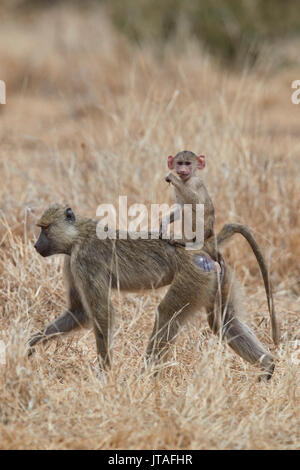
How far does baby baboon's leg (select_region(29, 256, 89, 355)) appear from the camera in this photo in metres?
4.04

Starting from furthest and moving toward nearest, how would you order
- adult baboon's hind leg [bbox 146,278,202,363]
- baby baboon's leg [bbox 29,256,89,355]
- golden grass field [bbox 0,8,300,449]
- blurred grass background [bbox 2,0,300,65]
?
blurred grass background [bbox 2,0,300,65] < baby baboon's leg [bbox 29,256,89,355] < adult baboon's hind leg [bbox 146,278,202,363] < golden grass field [bbox 0,8,300,449]

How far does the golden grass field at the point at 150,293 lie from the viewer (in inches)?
127

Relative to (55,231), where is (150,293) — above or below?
below

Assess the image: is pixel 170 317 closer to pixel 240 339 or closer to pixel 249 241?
pixel 240 339

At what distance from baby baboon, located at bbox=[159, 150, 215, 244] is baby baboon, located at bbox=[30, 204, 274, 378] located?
138 millimetres

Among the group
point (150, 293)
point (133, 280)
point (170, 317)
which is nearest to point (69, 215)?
point (133, 280)

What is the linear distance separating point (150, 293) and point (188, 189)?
899 mm

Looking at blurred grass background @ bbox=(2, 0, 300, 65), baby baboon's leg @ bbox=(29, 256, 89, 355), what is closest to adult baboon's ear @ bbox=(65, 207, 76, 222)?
baby baboon's leg @ bbox=(29, 256, 89, 355)

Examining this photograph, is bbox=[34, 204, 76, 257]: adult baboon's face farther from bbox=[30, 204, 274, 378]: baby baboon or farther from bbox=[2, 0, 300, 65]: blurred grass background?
bbox=[2, 0, 300, 65]: blurred grass background

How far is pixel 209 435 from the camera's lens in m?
3.15

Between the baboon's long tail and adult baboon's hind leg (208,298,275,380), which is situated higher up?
the baboon's long tail

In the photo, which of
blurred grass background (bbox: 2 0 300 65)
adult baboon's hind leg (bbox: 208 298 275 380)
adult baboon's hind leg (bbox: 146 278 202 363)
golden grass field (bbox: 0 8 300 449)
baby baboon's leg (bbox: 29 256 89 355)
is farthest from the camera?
blurred grass background (bbox: 2 0 300 65)

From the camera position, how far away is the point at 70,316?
407 cm
